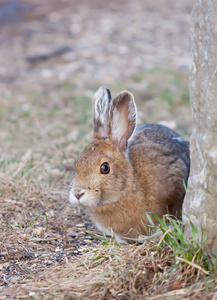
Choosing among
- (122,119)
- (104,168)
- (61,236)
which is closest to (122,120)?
(122,119)

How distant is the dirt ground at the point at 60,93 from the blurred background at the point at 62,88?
18 mm

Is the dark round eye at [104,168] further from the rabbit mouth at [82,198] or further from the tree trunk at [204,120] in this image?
the tree trunk at [204,120]

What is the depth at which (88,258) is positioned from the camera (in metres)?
4.23

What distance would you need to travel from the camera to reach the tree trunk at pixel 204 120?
357cm

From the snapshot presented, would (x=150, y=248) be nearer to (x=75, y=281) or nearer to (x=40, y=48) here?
(x=75, y=281)

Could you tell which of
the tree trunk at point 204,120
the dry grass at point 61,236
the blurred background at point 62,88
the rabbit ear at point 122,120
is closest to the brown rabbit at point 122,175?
the rabbit ear at point 122,120

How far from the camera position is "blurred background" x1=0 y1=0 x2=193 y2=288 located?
5.30m

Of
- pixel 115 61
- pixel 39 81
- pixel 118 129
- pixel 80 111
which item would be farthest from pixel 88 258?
pixel 115 61

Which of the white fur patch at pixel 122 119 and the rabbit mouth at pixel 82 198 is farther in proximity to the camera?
the white fur patch at pixel 122 119

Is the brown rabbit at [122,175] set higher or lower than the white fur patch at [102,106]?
lower

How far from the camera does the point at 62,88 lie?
11055 millimetres

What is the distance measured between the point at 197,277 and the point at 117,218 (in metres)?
1.37

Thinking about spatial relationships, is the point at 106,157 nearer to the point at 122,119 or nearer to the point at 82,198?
the point at 122,119

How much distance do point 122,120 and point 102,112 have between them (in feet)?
0.82
